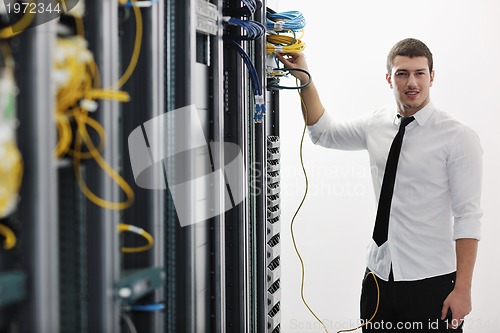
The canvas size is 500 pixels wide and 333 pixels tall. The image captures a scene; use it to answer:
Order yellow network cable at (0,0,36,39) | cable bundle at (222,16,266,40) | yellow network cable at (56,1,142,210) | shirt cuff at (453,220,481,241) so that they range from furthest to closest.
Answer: shirt cuff at (453,220,481,241)
cable bundle at (222,16,266,40)
yellow network cable at (56,1,142,210)
yellow network cable at (0,0,36,39)

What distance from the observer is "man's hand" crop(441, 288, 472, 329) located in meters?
2.25

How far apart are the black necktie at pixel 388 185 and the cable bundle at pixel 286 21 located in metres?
0.57

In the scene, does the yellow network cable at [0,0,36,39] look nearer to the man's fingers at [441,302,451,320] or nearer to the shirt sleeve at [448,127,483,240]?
the shirt sleeve at [448,127,483,240]

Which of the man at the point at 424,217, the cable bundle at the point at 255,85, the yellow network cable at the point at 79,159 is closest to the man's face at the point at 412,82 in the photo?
the man at the point at 424,217

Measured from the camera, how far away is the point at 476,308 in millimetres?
3438

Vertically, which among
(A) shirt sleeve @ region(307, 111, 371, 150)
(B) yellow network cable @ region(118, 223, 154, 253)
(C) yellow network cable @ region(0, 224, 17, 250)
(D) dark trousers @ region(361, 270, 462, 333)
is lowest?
(D) dark trousers @ region(361, 270, 462, 333)

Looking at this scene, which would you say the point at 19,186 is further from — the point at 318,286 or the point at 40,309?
the point at 318,286

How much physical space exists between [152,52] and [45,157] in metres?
0.46

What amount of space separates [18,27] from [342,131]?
1850mm

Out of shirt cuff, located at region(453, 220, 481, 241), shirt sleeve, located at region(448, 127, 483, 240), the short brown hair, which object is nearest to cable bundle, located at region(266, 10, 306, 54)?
the short brown hair

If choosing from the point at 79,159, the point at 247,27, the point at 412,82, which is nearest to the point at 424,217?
the point at 412,82

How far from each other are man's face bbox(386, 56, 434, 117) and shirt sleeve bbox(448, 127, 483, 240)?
21 cm

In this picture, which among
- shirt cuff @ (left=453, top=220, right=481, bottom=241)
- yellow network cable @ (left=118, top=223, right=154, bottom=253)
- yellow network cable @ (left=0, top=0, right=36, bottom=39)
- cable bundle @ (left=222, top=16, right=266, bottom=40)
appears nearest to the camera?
yellow network cable @ (left=0, top=0, right=36, bottom=39)

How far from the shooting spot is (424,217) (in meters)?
2.36
